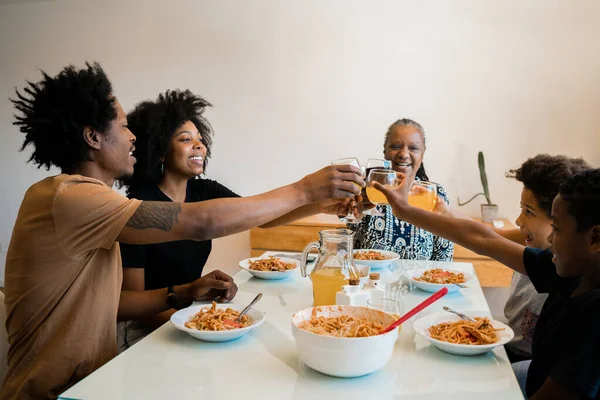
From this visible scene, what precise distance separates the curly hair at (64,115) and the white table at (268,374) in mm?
563

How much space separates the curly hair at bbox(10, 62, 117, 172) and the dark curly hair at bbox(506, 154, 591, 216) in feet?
4.39

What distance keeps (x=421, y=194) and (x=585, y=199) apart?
2.18 ft

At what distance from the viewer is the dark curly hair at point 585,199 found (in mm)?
1124

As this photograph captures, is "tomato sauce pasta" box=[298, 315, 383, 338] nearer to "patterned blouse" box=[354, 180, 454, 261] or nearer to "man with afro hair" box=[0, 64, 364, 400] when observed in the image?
"man with afro hair" box=[0, 64, 364, 400]

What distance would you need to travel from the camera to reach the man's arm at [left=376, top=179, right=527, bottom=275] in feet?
4.93

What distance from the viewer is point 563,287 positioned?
1335 mm

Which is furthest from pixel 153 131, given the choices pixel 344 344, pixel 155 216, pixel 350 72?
pixel 350 72

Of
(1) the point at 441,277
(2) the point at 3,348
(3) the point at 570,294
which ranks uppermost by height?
(3) the point at 570,294

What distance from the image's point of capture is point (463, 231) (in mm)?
1632

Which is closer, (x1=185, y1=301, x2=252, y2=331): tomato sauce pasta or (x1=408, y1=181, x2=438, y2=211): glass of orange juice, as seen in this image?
(x1=185, y1=301, x2=252, y2=331): tomato sauce pasta

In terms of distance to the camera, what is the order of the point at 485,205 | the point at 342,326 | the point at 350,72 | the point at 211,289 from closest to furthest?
the point at 342,326
the point at 211,289
the point at 485,205
the point at 350,72

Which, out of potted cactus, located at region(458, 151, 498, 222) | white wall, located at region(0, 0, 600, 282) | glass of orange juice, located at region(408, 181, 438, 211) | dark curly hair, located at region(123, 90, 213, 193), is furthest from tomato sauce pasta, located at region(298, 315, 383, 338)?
white wall, located at region(0, 0, 600, 282)

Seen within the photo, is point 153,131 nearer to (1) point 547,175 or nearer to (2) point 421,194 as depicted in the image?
(2) point 421,194

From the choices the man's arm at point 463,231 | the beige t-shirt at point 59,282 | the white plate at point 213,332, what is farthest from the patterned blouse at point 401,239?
the beige t-shirt at point 59,282
